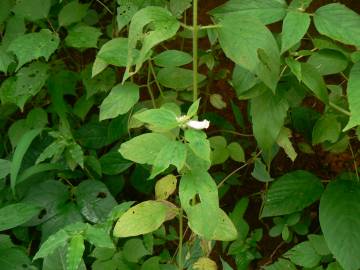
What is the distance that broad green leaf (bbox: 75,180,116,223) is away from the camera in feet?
5.62

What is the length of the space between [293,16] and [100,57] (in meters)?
0.48

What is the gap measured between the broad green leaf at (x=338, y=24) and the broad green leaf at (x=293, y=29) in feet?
0.12

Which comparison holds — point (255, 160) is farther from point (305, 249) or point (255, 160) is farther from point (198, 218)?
point (198, 218)

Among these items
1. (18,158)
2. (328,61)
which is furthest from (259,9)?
(18,158)

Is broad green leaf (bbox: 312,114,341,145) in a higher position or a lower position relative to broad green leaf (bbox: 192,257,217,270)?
higher

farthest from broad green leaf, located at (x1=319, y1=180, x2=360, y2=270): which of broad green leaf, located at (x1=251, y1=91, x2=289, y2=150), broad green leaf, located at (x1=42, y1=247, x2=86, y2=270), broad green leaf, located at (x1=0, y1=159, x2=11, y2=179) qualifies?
broad green leaf, located at (x1=0, y1=159, x2=11, y2=179)

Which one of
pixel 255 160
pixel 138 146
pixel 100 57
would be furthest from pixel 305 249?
pixel 100 57

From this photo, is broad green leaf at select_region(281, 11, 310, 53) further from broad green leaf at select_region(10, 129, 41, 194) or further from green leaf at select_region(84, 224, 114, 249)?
broad green leaf at select_region(10, 129, 41, 194)

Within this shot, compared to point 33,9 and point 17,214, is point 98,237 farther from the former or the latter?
point 33,9

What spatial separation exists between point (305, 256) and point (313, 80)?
0.50 m

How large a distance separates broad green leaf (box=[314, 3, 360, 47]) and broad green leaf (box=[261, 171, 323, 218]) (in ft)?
1.68

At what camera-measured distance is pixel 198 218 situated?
117cm

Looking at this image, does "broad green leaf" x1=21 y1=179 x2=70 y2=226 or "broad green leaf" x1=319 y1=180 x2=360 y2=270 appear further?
"broad green leaf" x1=21 y1=179 x2=70 y2=226

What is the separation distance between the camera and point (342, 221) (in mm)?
1488
